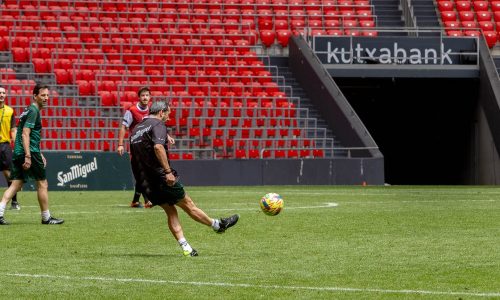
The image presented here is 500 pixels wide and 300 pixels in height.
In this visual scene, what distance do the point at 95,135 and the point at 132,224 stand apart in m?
18.9

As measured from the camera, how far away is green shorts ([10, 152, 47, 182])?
690 inches

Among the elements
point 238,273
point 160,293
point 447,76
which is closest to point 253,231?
point 238,273

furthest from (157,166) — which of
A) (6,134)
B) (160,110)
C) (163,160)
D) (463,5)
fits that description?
(463,5)

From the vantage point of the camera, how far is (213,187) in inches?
1315

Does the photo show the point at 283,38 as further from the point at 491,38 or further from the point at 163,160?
the point at 163,160

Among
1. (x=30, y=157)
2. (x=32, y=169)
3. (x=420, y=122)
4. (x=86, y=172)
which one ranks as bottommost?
(x=86, y=172)

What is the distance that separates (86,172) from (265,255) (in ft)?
62.4

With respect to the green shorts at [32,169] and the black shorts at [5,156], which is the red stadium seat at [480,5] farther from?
the green shorts at [32,169]

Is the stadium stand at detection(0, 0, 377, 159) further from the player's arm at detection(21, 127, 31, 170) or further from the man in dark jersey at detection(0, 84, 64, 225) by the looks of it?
the player's arm at detection(21, 127, 31, 170)

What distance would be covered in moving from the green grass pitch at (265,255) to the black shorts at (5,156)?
3.16ft

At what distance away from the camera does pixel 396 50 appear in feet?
136

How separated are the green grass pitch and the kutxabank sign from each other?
1909 cm

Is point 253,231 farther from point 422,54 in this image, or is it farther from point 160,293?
point 422,54

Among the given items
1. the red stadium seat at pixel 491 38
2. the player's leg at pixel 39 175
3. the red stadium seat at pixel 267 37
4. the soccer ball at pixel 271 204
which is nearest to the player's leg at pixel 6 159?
the player's leg at pixel 39 175
